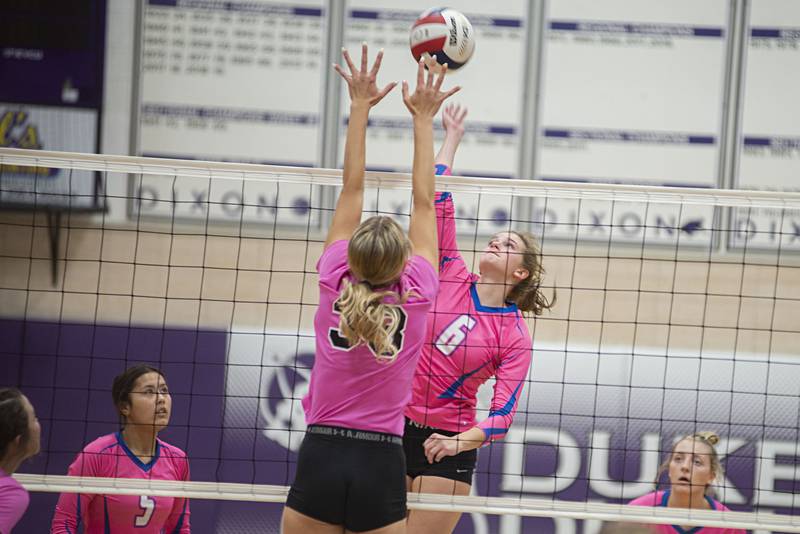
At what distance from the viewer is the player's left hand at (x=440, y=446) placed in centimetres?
375

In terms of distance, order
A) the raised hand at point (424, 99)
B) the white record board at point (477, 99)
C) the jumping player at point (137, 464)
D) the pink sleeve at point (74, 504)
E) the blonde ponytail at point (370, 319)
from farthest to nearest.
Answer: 1. the white record board at point (477, 99)
2. the jumping player at point (137, 464)
3. the pink sleeve at point (74, 504)
4. the raised hand at point (424, 99)
5. the blonde ponytail at point (370, 319)

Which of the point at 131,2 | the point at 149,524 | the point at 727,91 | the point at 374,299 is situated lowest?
the point at 149,524

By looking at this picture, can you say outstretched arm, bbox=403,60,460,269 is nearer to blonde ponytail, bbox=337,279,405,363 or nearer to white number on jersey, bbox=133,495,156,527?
blonde ponytail, bbox=337,279,405,363

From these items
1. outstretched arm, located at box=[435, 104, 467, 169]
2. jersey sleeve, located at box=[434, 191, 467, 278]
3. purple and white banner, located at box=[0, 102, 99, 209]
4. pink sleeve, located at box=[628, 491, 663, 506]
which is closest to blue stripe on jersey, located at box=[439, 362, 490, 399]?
jersey sleeve, located at box=[434, 191, 467, 278]

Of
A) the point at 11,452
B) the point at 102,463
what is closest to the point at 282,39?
the point at 102,463

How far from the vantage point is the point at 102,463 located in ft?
14.2

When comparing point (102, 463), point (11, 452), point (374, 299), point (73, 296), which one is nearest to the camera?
point (374, 299)

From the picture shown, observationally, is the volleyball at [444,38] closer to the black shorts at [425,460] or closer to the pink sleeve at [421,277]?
the pink sleeve at [421,277]

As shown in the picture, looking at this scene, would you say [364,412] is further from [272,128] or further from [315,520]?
[272,128]

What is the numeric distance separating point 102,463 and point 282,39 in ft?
13.2

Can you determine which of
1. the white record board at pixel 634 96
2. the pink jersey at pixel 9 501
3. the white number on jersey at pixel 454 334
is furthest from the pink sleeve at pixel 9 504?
the white record board at pixel 634 96

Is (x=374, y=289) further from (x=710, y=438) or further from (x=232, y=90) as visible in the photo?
(x=232, y=90)

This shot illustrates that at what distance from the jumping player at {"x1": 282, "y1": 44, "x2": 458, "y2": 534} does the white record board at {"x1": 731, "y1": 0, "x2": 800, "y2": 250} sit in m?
4.81

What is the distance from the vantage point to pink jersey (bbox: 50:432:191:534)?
4270 millimetres
